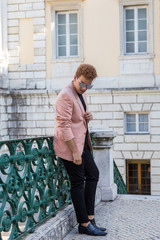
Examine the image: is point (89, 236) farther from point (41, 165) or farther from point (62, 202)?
point (41, 165)

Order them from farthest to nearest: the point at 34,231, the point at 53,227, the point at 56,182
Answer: the point at 56,182 < the point at 53,227 < the point at 34,231

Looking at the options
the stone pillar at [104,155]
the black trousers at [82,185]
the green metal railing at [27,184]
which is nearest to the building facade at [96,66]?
the stone pillar at [104,155]

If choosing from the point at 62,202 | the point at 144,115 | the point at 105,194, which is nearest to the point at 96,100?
the point at 144,115

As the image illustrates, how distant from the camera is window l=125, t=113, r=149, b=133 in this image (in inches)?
641

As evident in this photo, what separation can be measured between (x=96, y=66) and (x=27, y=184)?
13.0m

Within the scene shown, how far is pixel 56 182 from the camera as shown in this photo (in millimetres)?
4562

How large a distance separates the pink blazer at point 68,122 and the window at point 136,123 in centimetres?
1217

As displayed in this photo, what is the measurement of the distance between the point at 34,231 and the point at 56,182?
3.01ft

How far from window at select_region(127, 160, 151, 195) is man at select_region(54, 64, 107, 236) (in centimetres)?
1201

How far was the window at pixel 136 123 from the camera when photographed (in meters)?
16.3

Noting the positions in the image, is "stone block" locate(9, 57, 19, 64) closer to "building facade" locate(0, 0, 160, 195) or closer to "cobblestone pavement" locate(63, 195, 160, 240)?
"building facade" locate(0, 0, 160, 195)

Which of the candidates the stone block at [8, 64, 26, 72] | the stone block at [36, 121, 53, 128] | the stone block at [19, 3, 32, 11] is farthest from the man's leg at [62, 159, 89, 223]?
the stone block at [19, 3, 32, 11]

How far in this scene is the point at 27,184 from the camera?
143 inches

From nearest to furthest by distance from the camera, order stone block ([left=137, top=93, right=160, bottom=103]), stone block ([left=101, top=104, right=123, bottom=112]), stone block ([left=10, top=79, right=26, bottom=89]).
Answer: stone block ([left=137, top=93, right=160, bottom=103])
stone block ([left=101, top=104, right=123, bottom=112])
stone block ([left=10, top=79, right=26, bottom=89])
